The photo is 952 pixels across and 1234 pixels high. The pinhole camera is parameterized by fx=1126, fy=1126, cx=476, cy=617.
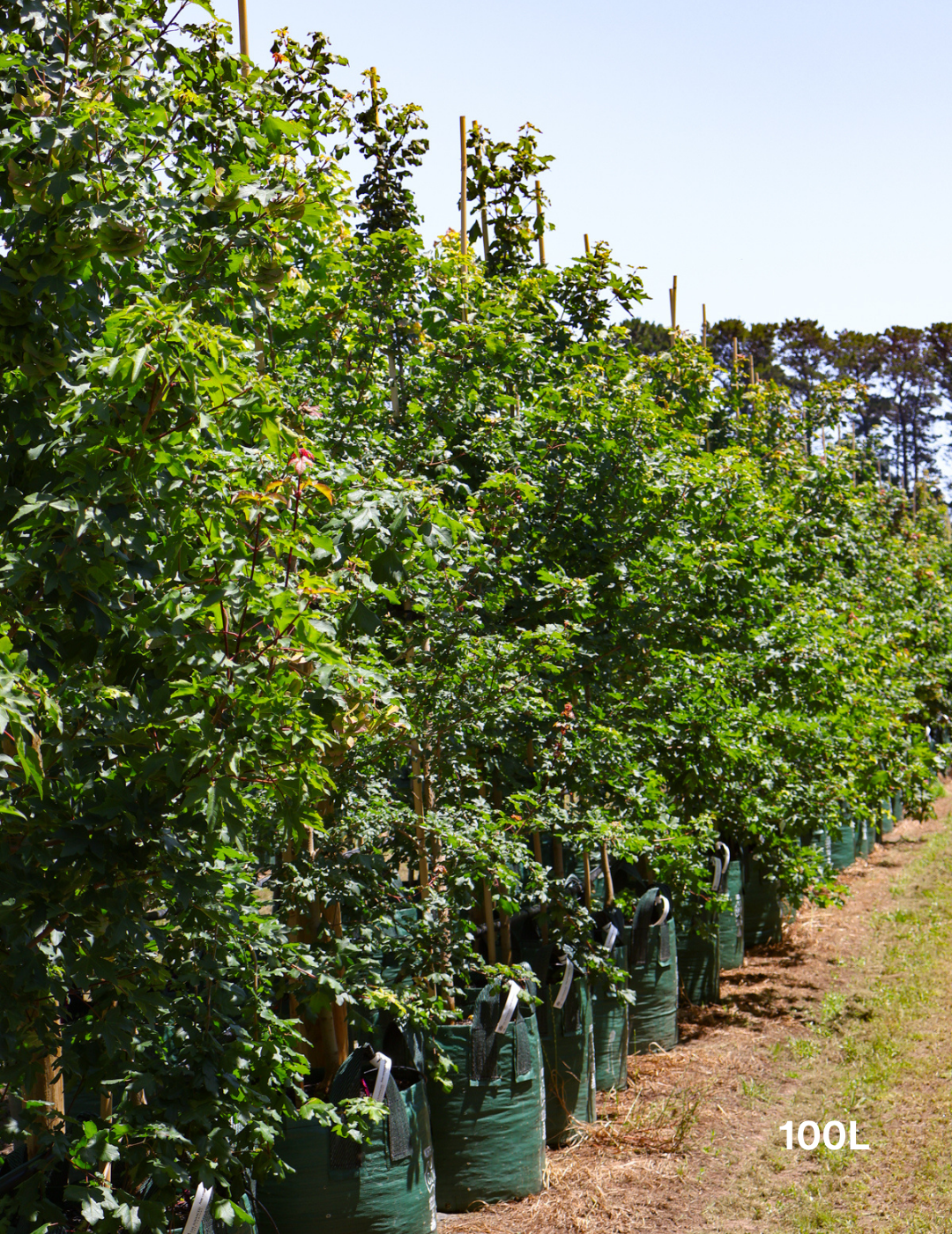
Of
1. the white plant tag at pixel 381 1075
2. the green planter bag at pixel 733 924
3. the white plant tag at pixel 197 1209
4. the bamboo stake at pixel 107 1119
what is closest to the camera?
the bamboo stake at pixel 107 1119

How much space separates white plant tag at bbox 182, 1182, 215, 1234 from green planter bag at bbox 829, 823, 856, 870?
1002cm

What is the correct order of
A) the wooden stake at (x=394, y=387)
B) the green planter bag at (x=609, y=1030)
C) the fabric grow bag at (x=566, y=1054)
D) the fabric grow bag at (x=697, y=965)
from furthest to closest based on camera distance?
the fabric grow bag at (x=697, y=965), the green planter bag at (x=609, y=1030), the fabric grow bag at (x=566, y=1054), the wooden stake at (x=394, y=387)

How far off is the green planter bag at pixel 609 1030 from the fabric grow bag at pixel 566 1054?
0.35 m

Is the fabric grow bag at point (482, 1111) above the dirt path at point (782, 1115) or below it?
above

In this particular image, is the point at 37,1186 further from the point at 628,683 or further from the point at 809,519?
the point at 809,519

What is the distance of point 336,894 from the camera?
142 inches

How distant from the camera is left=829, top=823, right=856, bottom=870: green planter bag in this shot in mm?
12000

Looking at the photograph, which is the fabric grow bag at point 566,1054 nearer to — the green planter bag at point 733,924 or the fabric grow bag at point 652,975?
the fabric grow bag at point 652,975

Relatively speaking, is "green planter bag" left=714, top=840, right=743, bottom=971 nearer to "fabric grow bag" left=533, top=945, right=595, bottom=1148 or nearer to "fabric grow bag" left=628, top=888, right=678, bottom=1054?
"fabric grow bag" left=628, top=888, right=678, bottom=1054

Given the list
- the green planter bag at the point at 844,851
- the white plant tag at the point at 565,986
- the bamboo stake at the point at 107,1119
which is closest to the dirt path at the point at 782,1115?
the white plant tag at the point at 565,986

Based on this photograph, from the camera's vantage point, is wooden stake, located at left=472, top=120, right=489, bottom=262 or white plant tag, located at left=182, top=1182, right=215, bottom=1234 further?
wooden stake, located at left=472, top=120, right=489, bottom=262

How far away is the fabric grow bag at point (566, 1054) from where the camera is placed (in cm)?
495

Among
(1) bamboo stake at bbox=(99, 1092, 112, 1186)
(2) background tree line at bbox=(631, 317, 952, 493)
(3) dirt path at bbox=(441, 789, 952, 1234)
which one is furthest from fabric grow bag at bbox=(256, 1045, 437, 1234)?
(2) background tree line at bbox=(631, 317, 952, 493)

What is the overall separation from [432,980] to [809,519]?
6077 mm
